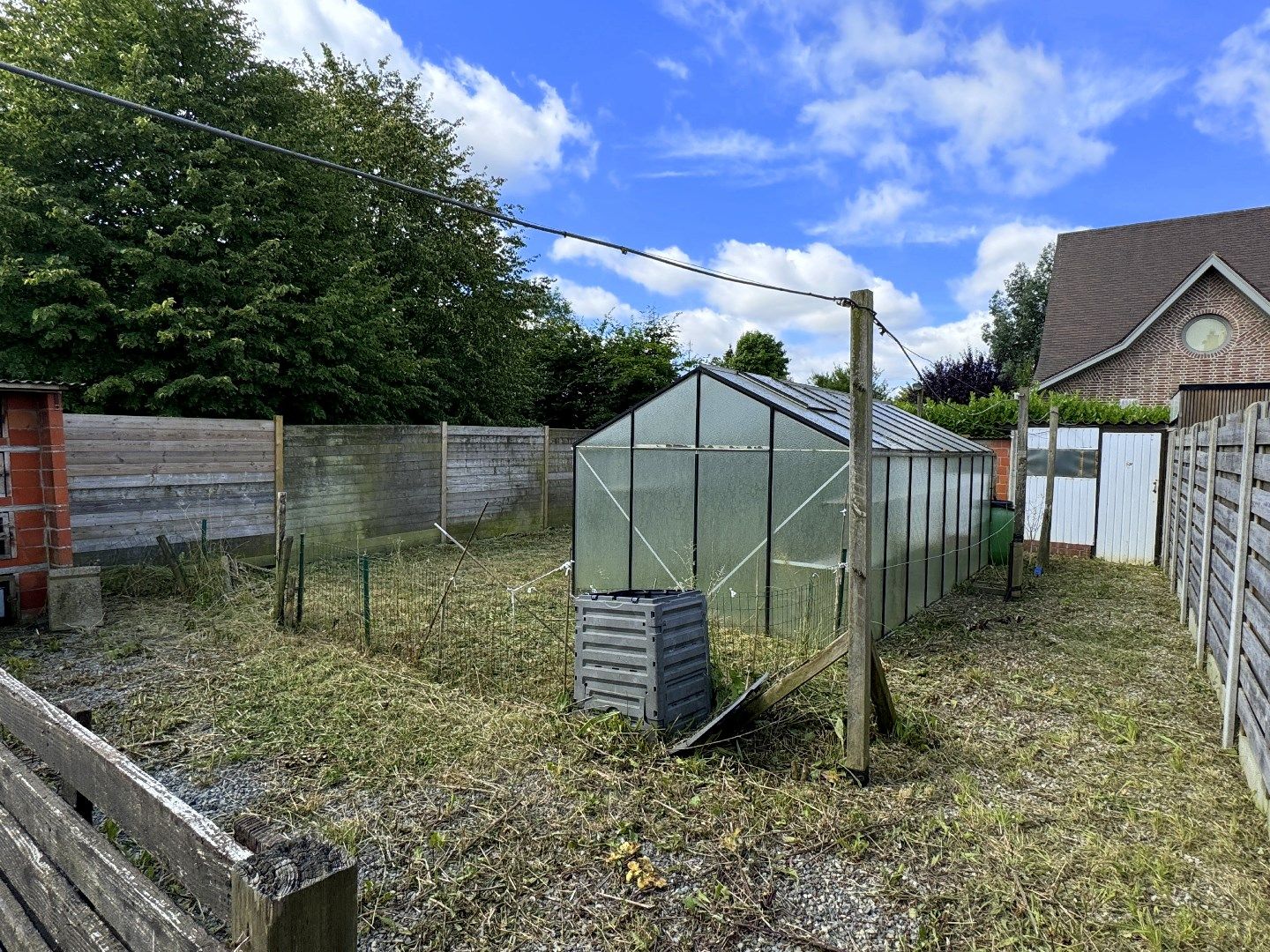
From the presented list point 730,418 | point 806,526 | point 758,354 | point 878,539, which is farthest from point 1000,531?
point 758,354

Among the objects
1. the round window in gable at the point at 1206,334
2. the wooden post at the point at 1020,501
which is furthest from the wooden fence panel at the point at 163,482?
the round window in gable at the point at 1206,334

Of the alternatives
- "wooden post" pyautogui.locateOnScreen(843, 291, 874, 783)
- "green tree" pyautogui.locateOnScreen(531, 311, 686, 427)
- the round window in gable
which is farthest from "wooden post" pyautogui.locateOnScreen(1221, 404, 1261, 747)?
"green tree" pyautogui.locateOnScreen(531, 311, 686, 427)

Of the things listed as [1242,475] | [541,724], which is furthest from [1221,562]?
[541,724]

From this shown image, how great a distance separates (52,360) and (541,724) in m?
10.3

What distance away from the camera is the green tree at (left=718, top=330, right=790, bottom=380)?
102ft

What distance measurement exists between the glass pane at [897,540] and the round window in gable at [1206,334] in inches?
549

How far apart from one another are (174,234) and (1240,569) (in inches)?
497

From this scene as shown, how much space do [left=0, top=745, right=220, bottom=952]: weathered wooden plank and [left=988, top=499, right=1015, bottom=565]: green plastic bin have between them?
11.6m

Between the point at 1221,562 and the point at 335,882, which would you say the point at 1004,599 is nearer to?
the point at 1221,562

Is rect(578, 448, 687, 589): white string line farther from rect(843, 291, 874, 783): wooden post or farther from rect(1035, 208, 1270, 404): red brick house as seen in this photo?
rect(1035, 208, 1270, 404): red brick house

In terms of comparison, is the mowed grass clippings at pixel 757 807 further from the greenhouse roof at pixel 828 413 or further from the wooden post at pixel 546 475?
the wooden post at pixel 546 475

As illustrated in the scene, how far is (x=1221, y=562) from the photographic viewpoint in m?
4.96

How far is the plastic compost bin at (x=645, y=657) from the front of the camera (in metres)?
4.22

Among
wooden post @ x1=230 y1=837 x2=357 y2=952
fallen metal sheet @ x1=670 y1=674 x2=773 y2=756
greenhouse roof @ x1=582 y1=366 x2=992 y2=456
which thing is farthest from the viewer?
greenhouse roof @ x1=582 y1=366 x2=992 y2=456
